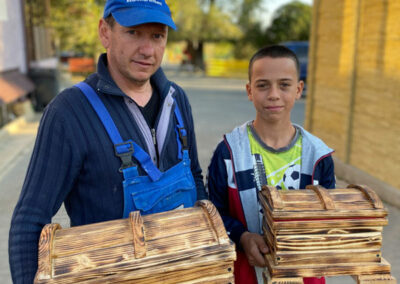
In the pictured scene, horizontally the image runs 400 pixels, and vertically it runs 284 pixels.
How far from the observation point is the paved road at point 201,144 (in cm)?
389

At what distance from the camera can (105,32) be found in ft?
5.70

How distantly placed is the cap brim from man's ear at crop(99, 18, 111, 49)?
109 mm

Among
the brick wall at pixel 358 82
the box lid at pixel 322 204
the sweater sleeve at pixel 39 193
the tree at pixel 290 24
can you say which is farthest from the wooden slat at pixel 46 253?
the tree at pixel 290 24

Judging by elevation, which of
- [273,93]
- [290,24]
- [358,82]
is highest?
[290,24]

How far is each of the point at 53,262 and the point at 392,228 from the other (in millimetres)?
4146

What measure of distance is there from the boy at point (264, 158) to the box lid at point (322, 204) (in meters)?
0.37

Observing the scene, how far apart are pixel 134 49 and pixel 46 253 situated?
89 centimetres

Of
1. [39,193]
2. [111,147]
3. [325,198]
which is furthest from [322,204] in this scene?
[39,193]

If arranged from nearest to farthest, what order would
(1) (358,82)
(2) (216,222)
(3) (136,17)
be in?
(2) (216,222) → (3) (136,17) → (1) (358,82)

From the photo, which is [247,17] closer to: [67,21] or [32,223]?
[67,21]

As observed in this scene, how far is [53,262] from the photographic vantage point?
1.25 m

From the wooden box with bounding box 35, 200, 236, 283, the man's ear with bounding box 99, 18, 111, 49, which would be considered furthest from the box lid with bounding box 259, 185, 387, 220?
the man's ear with bounding box 99, 18, 111, 49

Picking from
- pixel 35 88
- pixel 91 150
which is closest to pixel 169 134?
pixel 91 150

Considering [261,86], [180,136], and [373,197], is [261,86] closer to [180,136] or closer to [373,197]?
[180,136]
